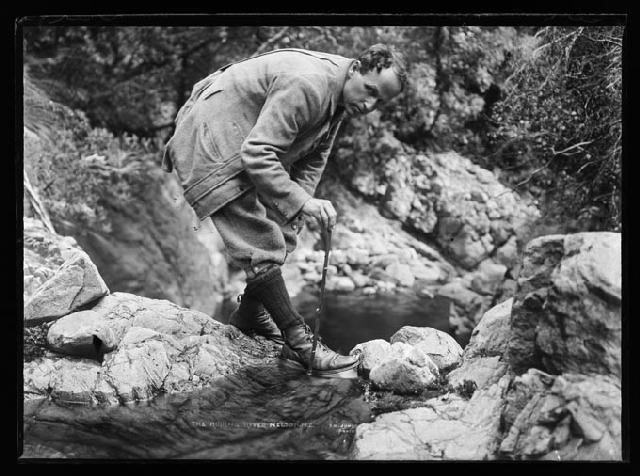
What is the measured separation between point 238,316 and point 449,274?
0.97m

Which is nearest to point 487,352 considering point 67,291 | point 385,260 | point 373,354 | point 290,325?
point 373,354

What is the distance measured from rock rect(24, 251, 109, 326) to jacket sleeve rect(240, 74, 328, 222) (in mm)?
884

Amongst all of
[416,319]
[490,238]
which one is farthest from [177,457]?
[490,238]

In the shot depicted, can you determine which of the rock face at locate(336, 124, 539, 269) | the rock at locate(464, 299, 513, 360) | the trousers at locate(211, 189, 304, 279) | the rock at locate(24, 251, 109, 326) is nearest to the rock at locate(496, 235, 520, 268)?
the rock face at locate(336, 124, 539, 269)

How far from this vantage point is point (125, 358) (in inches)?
115

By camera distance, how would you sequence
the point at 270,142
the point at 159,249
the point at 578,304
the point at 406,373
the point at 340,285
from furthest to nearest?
the point at 159,249
the point at 340,285
the point at 406,373
the point at 270,142
the point at 578,304

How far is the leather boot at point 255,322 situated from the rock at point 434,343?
0.54 m

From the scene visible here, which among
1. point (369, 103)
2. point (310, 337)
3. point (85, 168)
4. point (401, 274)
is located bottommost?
point (310, 337)

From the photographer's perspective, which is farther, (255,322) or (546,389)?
(255,322)

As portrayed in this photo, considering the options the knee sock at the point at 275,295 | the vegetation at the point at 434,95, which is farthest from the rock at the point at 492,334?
the knee sock at the point at 275,295

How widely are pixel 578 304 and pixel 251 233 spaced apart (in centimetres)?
129

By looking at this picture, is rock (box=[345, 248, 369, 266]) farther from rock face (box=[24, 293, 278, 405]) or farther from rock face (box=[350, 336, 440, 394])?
rock face (box=[24, 293, 278, 405])

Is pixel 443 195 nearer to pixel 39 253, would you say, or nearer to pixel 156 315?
pixel 156 315

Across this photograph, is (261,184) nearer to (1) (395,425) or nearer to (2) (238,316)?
(2) (238,316)
